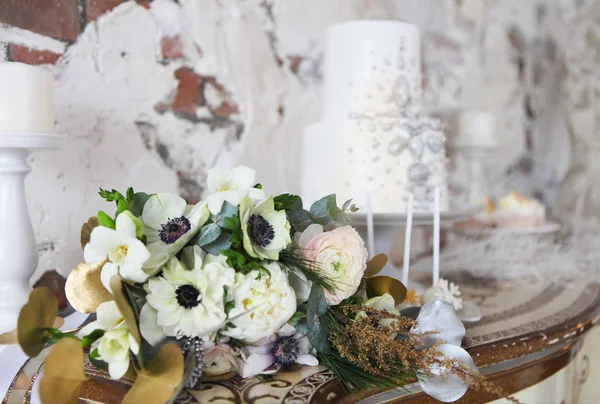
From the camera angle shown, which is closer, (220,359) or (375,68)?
(220,359)

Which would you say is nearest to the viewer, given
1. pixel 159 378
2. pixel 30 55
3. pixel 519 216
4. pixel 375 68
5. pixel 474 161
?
pixel 159 378

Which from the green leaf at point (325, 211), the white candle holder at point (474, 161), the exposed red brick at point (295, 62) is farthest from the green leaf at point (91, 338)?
the white candle holder at point (474, 161)

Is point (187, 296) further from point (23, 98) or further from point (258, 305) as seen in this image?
point (23, 98)

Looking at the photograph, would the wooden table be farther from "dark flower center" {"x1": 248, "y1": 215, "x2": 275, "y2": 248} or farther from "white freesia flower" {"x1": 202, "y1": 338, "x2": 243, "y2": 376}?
"dark flower center" {"x1": 248, "y1": 215, "x2": 275, "y2": 248}

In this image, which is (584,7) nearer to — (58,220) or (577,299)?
(577,299)

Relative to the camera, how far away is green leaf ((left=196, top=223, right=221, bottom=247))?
48 centimetres

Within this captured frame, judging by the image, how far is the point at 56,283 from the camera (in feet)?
2.56

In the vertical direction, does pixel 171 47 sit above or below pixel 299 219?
above

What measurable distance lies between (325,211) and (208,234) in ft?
0.40

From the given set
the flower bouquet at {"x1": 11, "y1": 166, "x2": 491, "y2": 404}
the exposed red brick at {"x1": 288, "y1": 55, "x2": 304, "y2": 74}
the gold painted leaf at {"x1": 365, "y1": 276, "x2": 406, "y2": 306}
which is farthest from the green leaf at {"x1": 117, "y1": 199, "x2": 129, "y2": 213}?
the exposed red brick at {"x1": 288, "y1": 55, "x2": 304, "y2": 74}

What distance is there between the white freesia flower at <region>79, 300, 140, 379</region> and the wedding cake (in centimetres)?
44

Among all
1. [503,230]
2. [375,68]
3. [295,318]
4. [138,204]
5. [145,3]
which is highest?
[145,3]

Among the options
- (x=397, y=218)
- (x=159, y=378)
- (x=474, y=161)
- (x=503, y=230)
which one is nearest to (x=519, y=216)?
(x=503, y=230)

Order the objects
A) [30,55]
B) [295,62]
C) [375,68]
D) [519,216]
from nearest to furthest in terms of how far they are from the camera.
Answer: [30,55]
[375,68]
[295,62]
[519,216]
